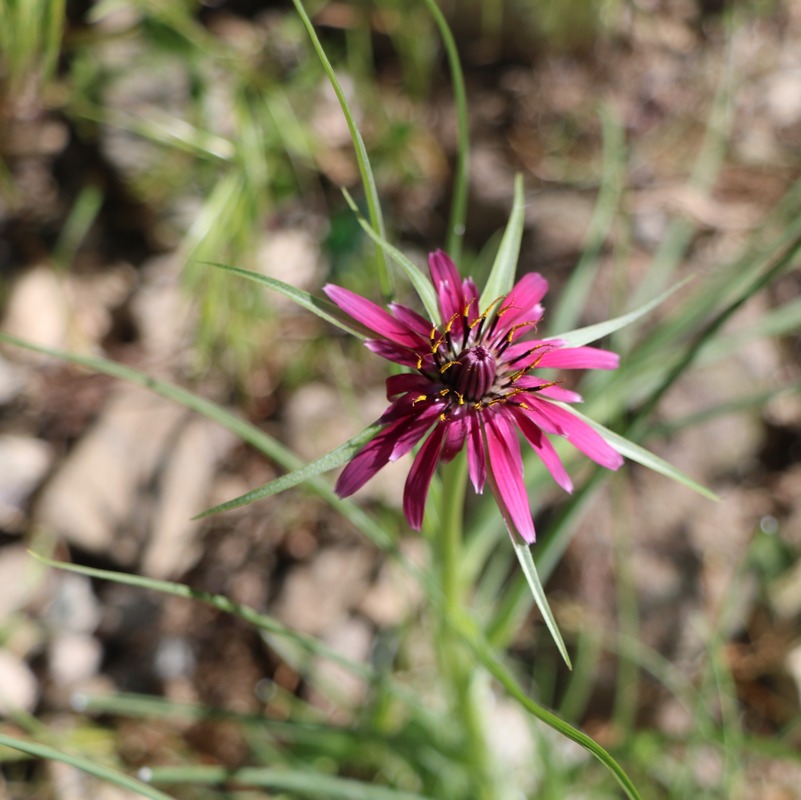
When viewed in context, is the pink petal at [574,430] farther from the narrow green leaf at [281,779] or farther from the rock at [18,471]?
the rock at [18,471]

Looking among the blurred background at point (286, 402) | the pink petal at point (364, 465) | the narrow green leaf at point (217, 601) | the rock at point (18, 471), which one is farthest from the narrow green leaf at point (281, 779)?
the rock at point (18, 471)

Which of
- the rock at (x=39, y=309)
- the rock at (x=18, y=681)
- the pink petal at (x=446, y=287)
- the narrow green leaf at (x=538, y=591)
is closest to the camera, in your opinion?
the narrow green leaf at (x=538, y=591)

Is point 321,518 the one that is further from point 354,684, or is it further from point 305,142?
point 305,142

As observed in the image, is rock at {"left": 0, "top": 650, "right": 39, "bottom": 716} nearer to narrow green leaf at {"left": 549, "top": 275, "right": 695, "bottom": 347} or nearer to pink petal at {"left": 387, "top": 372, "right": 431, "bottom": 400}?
pink petal at {"left": 387, "top": 372, "right": 431, "bottom": 400}

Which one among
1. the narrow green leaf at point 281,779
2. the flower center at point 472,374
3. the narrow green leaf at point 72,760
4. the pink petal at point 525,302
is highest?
the pink petal at point 525,302

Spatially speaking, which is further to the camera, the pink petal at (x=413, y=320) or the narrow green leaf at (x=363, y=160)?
the pink petal at (x=413, y=320)

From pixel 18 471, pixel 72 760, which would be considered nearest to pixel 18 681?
pixel 18 471

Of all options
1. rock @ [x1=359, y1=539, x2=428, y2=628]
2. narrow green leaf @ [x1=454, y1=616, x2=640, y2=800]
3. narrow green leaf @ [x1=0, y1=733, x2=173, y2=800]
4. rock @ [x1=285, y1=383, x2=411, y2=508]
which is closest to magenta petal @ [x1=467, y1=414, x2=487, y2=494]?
narrow green leaf @ [x1=454, y1=616, x2=640, y2=800]
